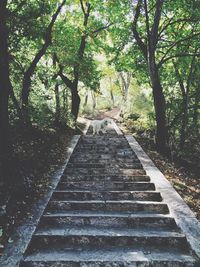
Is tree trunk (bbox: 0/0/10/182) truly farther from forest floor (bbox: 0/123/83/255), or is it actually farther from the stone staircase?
the stone staircase

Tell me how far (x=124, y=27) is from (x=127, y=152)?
615cm

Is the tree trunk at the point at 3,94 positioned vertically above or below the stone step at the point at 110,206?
above

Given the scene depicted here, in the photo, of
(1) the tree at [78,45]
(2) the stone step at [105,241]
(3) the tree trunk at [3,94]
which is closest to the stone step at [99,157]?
(3) the tree trunk at [3,94]

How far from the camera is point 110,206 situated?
6.92 meters

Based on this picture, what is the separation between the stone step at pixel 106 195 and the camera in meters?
7.46

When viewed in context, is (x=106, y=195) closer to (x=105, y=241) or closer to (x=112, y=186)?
(x=112, y=186)

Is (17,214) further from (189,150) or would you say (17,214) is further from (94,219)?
(189,150)

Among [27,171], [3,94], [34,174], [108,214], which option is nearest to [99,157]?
[34,174]

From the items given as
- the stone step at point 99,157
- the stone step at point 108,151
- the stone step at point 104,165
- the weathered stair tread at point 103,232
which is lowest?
the weathered stair tread at point 103,232

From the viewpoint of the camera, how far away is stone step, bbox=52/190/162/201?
24.5 feet

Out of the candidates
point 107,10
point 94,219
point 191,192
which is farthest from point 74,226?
point 107,10

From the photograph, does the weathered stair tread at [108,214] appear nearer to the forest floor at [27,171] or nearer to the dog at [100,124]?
the forest floor at [27,171]

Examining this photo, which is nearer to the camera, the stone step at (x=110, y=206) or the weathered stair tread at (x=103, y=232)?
the weathered stair tread at (x=103, y=232)

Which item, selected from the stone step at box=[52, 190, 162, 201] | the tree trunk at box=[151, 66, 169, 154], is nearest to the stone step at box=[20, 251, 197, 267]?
the stone step at box=[52, 190, 162, 201]
